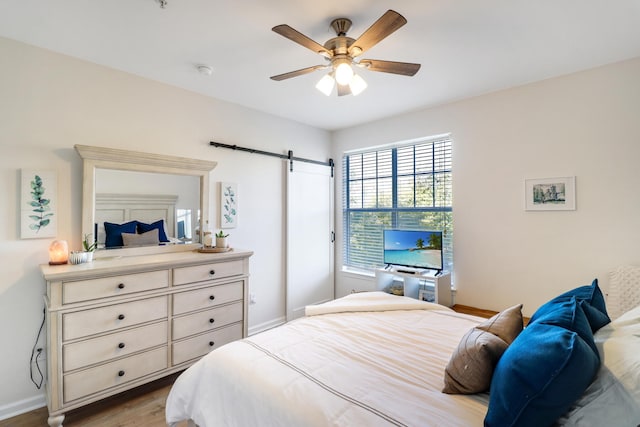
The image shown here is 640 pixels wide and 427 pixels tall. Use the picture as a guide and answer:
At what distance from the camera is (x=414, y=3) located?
173 centimetres

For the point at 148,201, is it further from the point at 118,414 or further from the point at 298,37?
the point at 298,37

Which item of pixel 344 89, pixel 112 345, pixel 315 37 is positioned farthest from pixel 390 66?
→ pixel 112 345

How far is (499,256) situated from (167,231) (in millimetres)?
3114

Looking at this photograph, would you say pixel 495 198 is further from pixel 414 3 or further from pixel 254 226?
pixel 254 226

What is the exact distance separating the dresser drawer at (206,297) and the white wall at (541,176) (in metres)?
2.24

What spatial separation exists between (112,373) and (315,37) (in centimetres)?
261

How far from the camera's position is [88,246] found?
2.34 meters

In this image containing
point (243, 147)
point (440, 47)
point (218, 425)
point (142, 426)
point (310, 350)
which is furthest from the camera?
point (243, 147)

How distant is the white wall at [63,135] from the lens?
2104mm

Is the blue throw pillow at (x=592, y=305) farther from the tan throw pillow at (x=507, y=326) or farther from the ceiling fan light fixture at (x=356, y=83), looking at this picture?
the ceiling fan light fixture at (x=356, y=83)

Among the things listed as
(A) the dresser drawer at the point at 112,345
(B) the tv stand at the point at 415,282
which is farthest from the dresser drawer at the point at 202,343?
(B) the tv stand at the point at 415,282

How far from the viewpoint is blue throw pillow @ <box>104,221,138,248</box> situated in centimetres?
249

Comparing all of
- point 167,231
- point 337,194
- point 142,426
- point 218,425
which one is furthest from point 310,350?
point 337,194

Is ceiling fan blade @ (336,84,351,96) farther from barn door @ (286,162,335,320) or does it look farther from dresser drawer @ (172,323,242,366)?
dresser drawer @ (172,323,242,366)
